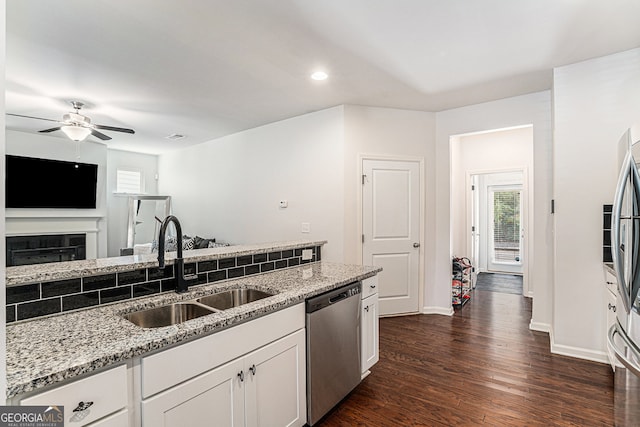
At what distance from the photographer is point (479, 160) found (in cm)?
Result: 602

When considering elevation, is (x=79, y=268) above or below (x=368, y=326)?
above

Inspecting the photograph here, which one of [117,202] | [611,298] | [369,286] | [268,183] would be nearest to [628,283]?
[611,298]

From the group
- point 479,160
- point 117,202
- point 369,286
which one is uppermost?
point 479,160

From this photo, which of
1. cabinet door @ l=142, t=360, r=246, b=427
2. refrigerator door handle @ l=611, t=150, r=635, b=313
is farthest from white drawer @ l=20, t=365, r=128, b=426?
refrigerator door handle @ l=611, t=150, r=635, b=313

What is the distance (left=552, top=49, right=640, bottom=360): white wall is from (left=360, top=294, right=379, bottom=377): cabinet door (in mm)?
1811

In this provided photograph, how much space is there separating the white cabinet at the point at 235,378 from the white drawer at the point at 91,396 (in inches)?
3.2

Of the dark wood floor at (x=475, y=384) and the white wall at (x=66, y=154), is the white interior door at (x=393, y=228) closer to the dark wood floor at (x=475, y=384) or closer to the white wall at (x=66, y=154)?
the dark wood floor at (x=475, y=384)

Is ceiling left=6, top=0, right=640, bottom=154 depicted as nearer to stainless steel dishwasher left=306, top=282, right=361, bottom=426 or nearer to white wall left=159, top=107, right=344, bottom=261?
white wall left=159, top=107, right=344, bottom=261

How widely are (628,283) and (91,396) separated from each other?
7.69 feet

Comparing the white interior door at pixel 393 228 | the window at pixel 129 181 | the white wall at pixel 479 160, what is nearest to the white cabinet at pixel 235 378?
the white interior door at pixel 393 228

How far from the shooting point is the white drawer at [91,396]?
3.10ft

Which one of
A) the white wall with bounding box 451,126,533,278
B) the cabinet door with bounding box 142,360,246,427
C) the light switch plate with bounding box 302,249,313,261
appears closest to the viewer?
the cabinet door with bounding box 142,360,246,427

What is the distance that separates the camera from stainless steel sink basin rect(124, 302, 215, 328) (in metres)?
1.63

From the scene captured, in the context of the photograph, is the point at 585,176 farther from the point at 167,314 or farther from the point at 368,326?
the point at 167,314
